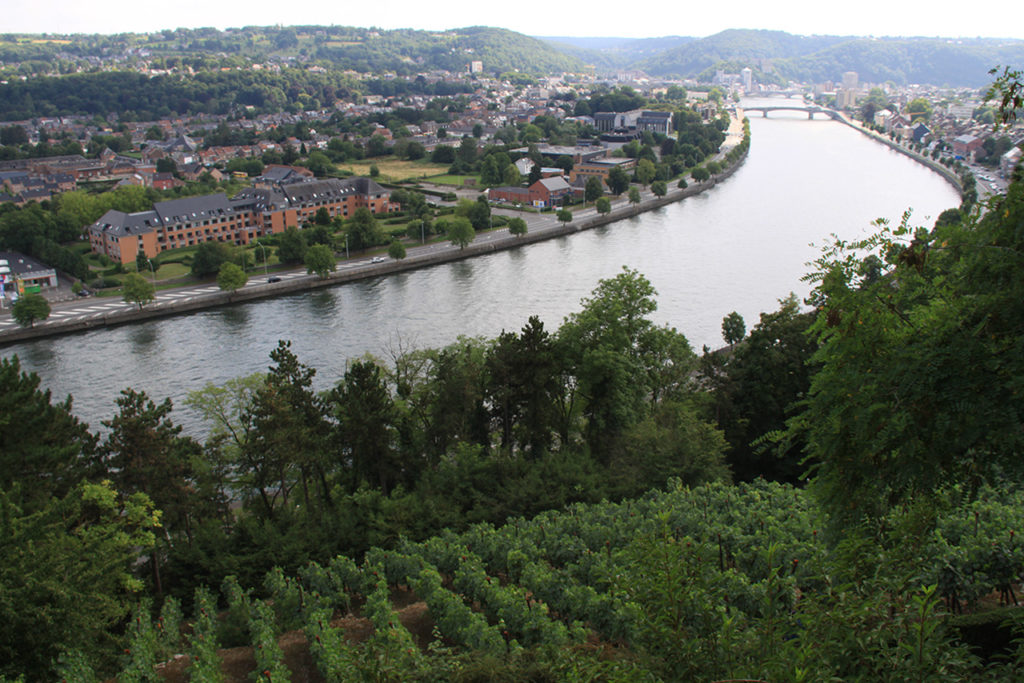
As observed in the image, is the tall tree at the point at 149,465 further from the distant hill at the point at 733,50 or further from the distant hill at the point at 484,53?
the distant hill at the point at 733,50

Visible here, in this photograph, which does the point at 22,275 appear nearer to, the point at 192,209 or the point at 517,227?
the point at 192,209

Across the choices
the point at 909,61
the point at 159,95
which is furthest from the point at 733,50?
the point at 159,95

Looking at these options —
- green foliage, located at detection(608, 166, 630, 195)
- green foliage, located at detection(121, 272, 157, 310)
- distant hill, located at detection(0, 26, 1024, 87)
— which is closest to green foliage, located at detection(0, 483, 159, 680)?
green foliage, located at detection(121, 272, 157, 310)

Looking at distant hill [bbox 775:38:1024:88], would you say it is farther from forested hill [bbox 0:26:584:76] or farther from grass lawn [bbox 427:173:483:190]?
grass lawn [bbox 427:173:483:190]

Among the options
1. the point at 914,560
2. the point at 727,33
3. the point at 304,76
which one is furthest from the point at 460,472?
the point at 727,33

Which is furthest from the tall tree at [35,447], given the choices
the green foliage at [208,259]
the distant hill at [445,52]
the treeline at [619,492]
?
the distant hill at [445,52]

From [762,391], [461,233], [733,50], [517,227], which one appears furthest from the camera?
[733,50]
